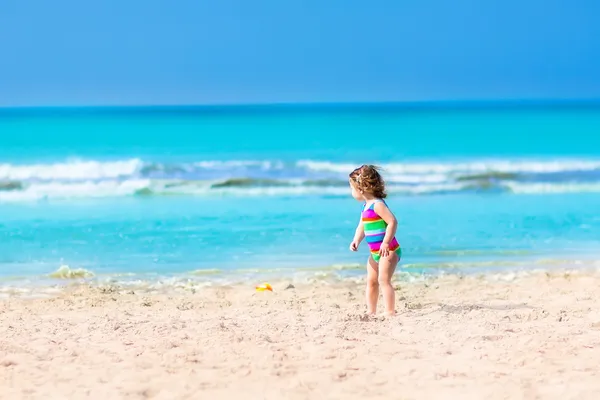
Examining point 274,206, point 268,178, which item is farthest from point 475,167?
point 274,206

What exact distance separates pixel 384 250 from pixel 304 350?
1322mm

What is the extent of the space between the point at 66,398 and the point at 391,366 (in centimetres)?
185

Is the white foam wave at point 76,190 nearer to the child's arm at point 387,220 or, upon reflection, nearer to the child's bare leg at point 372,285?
the child's bare leg at point 372,285

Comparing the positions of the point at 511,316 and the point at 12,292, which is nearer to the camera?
the point at 511,316

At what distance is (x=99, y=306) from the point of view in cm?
698

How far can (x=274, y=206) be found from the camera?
14562 millimetres

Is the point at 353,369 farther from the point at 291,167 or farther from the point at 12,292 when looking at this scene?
the point at 291,167

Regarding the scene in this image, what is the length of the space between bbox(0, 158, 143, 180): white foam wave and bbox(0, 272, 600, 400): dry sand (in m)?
14.4

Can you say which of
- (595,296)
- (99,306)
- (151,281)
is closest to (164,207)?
(151,281)

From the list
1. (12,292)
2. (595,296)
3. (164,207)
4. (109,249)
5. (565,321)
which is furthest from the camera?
(164,207)

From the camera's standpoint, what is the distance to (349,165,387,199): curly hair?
6000 millimetres

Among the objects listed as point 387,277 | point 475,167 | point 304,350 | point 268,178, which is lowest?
point 304,350

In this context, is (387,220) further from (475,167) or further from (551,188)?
(475,167)

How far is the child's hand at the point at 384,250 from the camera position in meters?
5.95
